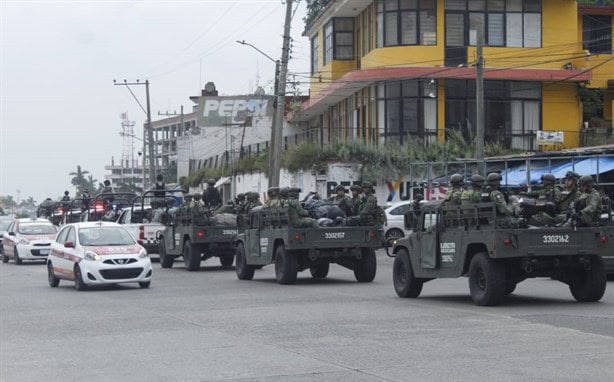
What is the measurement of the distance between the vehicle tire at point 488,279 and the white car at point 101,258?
9315 mm

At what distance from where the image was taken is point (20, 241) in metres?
39.2

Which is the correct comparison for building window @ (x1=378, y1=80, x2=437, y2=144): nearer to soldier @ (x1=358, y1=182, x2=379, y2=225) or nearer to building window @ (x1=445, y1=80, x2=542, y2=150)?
building window @ (x1=445, y1=80, x2=542, y2=150)

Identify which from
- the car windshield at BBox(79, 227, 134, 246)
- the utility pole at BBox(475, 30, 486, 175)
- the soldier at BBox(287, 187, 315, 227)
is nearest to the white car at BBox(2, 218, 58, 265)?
the car windshield at BBox(79, 227, 134, 246)

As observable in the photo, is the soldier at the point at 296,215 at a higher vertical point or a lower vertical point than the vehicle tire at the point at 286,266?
higher

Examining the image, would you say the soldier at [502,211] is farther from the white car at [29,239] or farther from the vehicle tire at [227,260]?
the white car at [29,239]

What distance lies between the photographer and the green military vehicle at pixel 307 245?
2370 centimetres

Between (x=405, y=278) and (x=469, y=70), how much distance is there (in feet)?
94.9

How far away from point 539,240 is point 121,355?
7.15 metres

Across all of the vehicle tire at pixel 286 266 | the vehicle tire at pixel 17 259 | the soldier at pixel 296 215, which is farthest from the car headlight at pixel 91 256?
the vehicle tire at pixel 17 259

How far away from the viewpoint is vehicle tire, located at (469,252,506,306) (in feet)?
56.3

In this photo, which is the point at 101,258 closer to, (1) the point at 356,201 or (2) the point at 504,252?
(1) the point at 356,201

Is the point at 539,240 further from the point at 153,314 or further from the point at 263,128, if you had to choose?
the point at 263,128

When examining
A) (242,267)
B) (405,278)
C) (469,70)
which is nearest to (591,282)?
(405,278)

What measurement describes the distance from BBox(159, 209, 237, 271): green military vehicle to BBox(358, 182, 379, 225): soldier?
6709 millimetres
